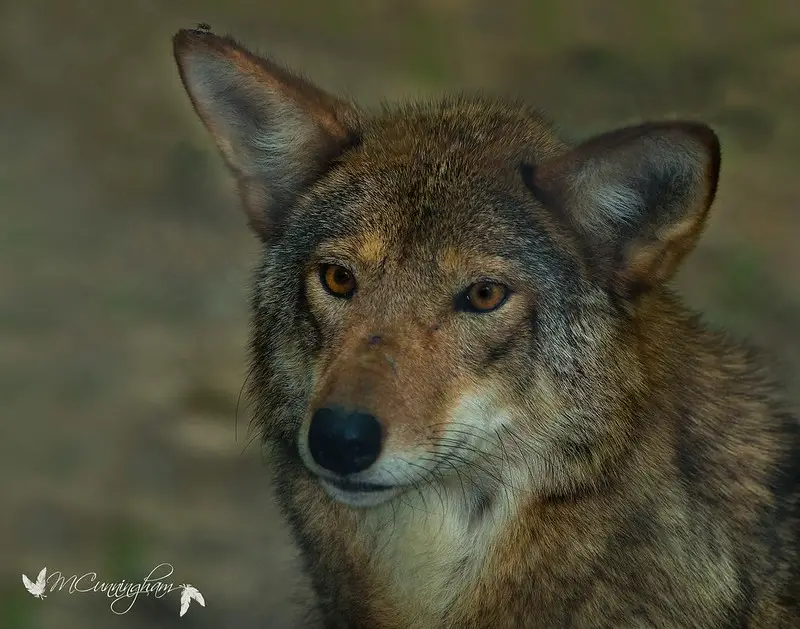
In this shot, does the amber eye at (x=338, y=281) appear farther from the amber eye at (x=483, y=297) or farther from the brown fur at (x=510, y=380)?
the amber eye at (x=483, y=297)

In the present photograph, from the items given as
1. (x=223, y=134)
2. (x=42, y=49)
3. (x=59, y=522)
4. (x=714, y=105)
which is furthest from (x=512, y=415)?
(x=42, y=49)

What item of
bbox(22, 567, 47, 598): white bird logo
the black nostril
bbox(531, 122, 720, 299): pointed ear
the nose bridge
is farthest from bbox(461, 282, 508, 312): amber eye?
bbox(22, 567, 47, 598): white bird logo

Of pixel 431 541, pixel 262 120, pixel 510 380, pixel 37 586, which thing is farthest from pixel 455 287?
pixel 37 586

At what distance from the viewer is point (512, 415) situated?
9.97ft

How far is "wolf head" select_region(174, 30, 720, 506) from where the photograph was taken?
2.86 meters

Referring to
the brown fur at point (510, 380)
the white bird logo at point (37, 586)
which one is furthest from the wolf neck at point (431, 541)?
Result: the white bird logo at point (37, 586)

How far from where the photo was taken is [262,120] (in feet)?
11.2

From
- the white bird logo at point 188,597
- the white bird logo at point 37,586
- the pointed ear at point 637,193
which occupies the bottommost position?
the white bird logo at point 37,586

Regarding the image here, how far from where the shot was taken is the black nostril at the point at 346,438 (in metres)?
2.74

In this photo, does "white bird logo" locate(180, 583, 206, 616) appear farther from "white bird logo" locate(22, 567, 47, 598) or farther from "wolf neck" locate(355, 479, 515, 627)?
"wolf neck" locate(355, 479, 515, 627)

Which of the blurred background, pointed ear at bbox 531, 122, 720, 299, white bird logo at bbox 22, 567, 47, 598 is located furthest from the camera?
the blurred background

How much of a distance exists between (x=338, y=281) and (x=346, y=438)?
1.79 feet

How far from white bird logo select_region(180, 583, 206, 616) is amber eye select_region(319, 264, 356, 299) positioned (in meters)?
2.17

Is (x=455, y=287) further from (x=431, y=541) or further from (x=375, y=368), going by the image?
(x=431, y=541)
